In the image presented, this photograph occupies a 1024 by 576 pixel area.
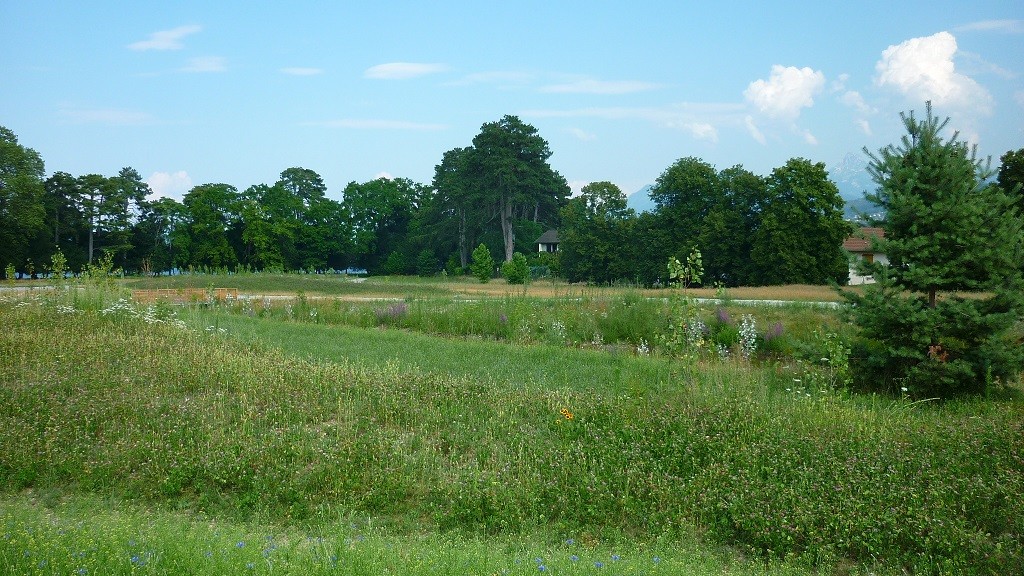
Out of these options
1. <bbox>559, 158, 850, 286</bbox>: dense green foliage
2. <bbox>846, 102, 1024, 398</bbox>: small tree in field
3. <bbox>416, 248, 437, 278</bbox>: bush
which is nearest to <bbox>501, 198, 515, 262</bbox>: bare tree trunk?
<bbox>416, 248, 437, 278</bbox>: bush

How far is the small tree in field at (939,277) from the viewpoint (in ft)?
31.4

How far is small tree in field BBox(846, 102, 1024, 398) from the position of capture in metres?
9.59

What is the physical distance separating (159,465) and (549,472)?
3.52 metres

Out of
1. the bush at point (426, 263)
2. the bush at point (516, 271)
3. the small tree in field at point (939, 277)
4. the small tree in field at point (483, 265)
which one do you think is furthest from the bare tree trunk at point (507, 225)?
the small tree in field at point (939, 277)

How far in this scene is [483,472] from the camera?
6484mm

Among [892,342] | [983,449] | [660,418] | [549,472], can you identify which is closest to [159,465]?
[549,472]

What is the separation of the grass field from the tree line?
19920 millimetres

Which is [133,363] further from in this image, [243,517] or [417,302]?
[417,302]

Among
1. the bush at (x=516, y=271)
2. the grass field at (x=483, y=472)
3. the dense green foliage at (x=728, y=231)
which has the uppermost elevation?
the dense green foliage at (x=728, y=231)

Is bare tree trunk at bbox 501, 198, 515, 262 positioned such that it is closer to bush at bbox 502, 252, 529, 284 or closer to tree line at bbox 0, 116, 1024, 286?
tree line at bbox 0, 116, 1024, 286

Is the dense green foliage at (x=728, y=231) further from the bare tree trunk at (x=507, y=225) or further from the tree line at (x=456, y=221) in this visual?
the bare tree trunk at (x=507, y=225)

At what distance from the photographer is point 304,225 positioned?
59125 mm

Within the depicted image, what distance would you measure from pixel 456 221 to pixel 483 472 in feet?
169

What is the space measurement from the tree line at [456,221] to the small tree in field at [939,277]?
17.2 metres
